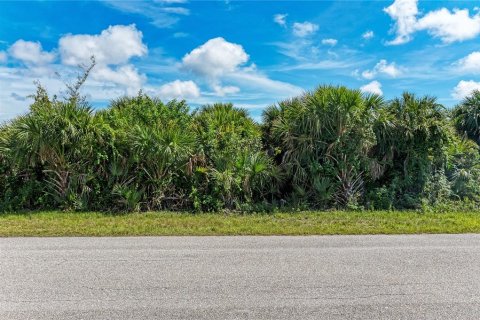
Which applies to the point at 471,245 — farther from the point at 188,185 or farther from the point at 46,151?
the point at 46,151

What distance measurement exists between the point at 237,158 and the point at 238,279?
6866 mm

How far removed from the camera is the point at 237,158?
11.8 m

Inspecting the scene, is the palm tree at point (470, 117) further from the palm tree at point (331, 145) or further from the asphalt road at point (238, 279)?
the asphalt road at point (238, 279)

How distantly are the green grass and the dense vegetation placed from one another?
90 centimetres

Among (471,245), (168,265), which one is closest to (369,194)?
(471,245)

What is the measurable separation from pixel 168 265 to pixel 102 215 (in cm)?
555

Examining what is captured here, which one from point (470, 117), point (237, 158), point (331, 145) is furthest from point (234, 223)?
point (470, 117)

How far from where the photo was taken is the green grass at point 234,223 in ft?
27.3

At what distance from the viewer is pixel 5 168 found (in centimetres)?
1209

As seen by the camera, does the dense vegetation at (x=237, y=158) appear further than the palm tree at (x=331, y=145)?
No

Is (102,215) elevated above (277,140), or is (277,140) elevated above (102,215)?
(277,140)

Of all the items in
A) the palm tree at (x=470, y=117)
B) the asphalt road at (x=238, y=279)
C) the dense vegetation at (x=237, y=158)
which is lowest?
the asphalt road at (x=238, y=279)

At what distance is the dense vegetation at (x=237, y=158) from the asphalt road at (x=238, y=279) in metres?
4.09

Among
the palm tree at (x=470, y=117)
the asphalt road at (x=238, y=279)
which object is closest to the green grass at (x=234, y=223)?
the asphalt road at (x=238, y=279)
